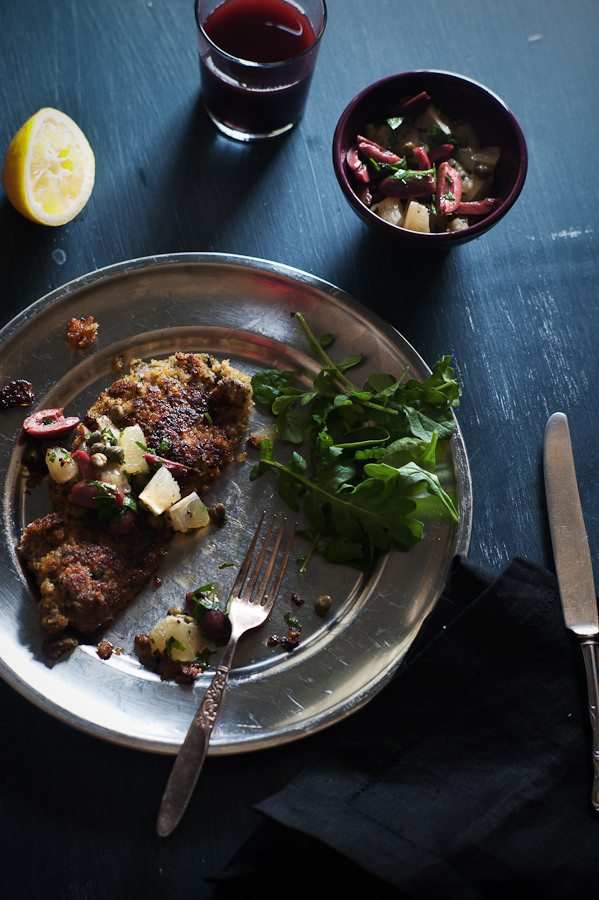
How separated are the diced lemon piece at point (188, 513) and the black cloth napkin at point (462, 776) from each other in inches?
33.2

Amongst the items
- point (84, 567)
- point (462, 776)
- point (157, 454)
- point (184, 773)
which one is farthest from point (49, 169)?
point (462, 776)

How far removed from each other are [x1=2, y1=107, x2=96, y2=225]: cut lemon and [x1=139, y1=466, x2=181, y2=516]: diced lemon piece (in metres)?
1.09

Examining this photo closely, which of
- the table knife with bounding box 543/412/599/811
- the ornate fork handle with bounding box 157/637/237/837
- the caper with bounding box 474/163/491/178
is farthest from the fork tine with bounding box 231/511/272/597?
the caper with bounding box 474/163/491/178

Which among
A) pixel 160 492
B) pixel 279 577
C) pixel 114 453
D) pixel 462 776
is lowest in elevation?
pixel 462 776

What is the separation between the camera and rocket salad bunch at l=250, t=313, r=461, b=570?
8.32 feet

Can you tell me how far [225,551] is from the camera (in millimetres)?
2680

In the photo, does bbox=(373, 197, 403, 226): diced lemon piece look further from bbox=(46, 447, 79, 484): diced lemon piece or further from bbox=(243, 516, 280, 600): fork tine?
bbox=(46, 447, 79, 484): diced lemon piece

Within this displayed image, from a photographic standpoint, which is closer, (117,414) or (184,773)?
(184,773)

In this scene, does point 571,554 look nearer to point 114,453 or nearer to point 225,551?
point 225,551

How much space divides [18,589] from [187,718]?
2.39 ft

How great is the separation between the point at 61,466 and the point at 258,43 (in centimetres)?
175

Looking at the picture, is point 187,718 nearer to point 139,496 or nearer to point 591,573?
point 139,496

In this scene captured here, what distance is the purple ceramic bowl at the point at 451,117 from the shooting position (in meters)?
2.69

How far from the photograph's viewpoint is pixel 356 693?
245 centimetres
